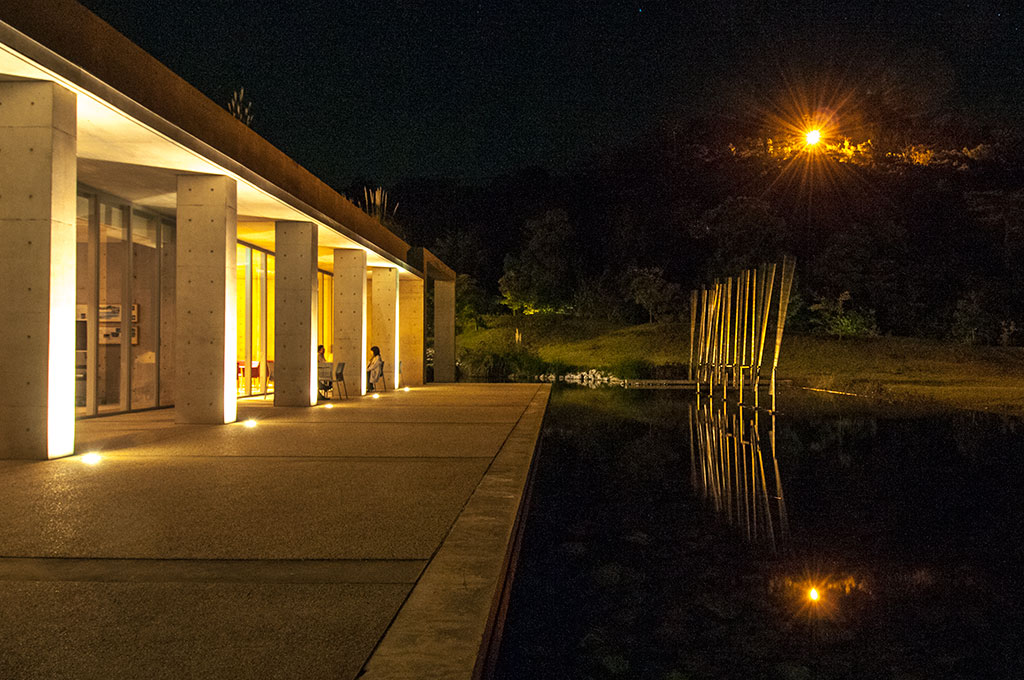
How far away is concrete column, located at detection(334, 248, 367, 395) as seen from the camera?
16703mm

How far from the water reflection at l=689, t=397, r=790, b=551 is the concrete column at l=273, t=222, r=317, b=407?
19.5 feet

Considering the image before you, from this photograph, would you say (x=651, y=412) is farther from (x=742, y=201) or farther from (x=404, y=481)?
(x=742, y=201)

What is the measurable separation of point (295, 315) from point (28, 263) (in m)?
6.45

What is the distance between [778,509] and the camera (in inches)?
229

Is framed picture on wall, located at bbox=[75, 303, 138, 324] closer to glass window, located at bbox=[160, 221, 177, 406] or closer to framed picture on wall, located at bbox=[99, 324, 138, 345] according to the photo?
framed picture on wall, located at bbox=[99, 324, 138, 345]

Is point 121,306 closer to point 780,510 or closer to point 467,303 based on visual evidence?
point 780,510

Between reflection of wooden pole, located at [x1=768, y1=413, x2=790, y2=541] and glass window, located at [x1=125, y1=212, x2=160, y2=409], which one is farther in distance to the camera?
glass window, located at [x1=125, y1=212, x2=160, y2=409]

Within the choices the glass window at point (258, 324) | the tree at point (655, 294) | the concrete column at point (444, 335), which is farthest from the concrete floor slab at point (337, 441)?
the tree at point (655, 294)

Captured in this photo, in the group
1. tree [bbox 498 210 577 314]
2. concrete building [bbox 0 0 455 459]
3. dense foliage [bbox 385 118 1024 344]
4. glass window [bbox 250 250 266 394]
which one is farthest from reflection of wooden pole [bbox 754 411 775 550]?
tree [bbox 498 210 577 314]

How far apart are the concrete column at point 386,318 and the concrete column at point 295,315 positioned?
18.7 feet

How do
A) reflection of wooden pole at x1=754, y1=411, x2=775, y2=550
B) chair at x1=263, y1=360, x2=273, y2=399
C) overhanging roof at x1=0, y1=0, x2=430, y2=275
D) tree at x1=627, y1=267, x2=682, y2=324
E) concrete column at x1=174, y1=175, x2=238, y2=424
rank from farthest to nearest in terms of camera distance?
tree at x1=627, y1=267, x2=682, y2=324
chair at x1=263, y1=360, x2=273, y2=399
concrete column at x1=174, y1=175, x2=238, y2=424
overhanging roof at x1=0, y1=0, x2=430, y2=275
reflection of wooden pole at x1=754, y1=411, x2=775, y2=550

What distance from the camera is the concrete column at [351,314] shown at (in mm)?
16703

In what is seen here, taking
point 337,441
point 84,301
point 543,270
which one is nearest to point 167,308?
point 84,301

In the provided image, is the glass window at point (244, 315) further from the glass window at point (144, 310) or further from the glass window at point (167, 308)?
the glass window at point (144, 310)
